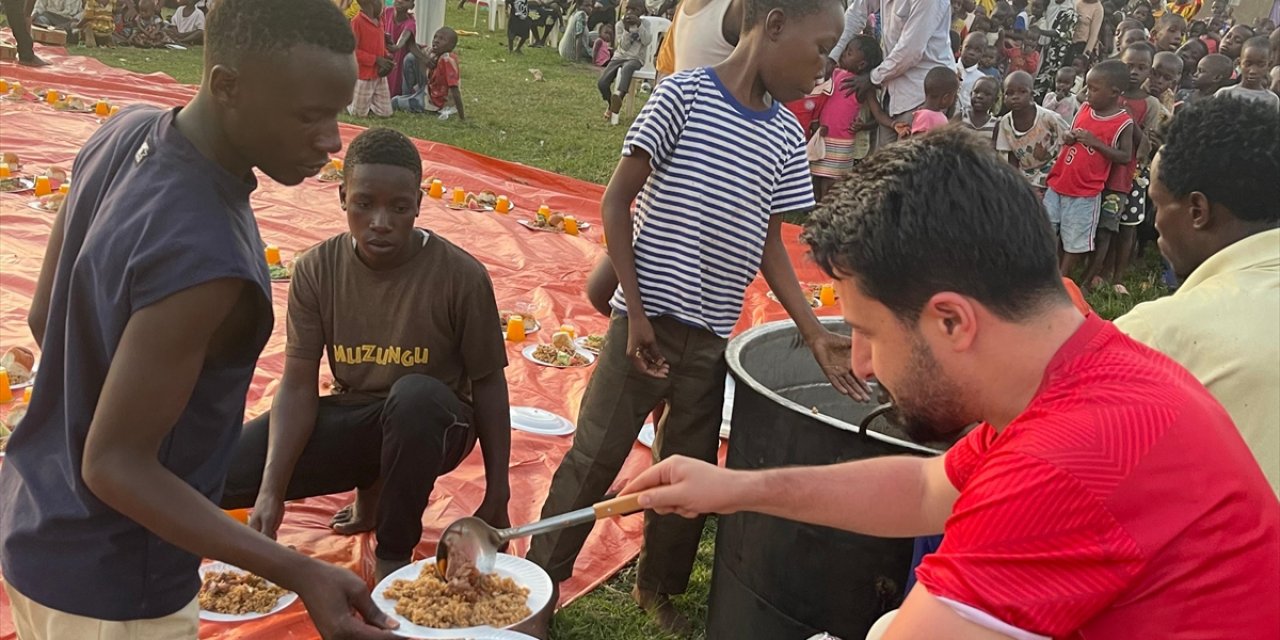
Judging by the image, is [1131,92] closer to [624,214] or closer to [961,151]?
[624,214]

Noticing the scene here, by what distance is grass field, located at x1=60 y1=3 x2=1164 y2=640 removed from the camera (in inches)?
126

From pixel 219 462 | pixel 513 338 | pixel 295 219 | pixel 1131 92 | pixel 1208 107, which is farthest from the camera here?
pixel 1131 92

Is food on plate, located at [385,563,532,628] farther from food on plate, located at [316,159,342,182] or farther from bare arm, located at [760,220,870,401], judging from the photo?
food on plate, located at [316,159,342,182]

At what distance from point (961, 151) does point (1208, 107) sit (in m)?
1.12

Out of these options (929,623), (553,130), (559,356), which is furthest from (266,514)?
(553,130)

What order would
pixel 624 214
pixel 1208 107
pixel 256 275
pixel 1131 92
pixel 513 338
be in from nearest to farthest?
pixel 256 275 → pixel 1208 107 → pixel 624 214 → pixel 513 338 → pixel 1131 92

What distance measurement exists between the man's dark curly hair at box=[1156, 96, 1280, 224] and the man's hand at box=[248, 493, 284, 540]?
230 centimetres

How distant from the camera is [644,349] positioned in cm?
293

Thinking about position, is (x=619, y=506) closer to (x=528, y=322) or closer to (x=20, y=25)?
(x=528, y=322)

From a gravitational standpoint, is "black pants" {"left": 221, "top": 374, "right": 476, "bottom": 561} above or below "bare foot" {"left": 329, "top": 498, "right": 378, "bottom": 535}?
above

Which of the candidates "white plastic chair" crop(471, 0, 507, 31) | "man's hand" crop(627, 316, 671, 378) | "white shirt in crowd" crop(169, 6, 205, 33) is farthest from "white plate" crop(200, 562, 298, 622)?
"white plastic chair" crop(471, 0, 507, 31)

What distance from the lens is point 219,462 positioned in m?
1.85

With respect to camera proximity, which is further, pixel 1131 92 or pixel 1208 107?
pixel 1131 92

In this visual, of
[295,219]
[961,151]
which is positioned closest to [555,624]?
[961,151]
